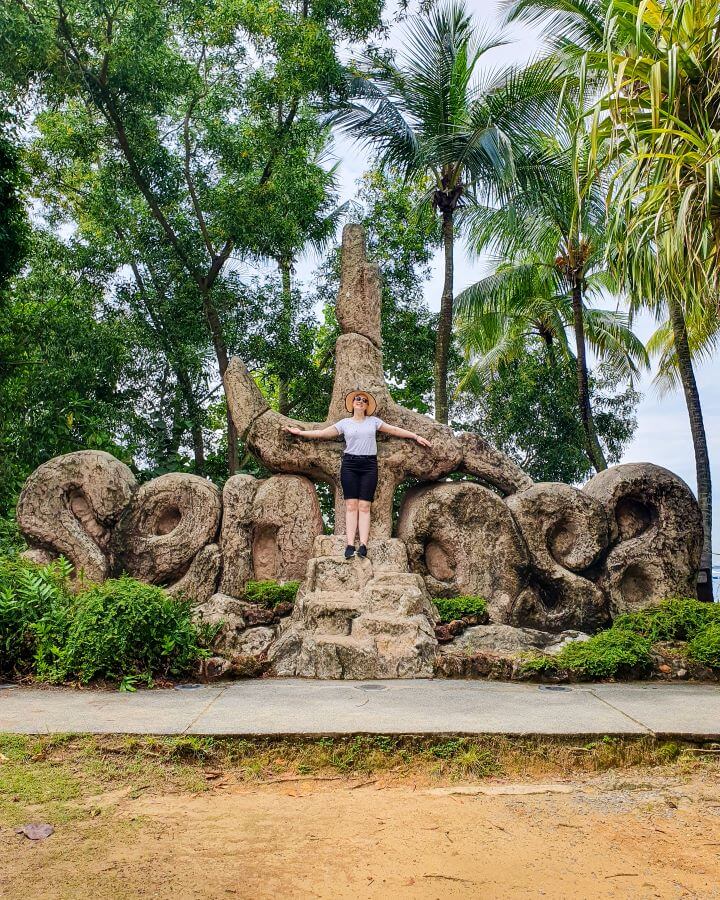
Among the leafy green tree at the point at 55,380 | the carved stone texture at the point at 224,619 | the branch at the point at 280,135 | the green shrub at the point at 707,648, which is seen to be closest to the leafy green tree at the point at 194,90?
the branch at the point at 280,135

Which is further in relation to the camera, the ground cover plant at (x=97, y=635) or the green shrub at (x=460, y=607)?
the green shrub at (x=460, y=607)

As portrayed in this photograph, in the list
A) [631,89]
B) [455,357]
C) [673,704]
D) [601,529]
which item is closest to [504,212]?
[455,357]

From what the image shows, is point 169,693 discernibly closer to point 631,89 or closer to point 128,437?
point 631,89

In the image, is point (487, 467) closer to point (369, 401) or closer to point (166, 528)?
point (369, 401)

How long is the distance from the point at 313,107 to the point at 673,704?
463 inches

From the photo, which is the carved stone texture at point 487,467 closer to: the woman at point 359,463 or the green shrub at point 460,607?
the woman at point 359,463

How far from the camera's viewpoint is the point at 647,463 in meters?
9.11

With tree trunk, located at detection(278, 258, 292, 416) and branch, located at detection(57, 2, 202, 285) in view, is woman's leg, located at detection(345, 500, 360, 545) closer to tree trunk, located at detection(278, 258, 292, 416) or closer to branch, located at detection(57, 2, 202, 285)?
tree trunk, located at detection(278, 258, 292, 416)

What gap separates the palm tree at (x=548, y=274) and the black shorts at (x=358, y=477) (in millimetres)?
5513

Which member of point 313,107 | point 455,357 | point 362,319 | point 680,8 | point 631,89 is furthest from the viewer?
point 455,357

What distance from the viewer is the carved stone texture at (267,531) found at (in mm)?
8648

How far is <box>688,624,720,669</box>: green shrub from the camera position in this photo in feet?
21.6

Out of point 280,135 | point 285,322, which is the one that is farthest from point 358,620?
point 280,135

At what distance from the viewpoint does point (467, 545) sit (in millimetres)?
8664
